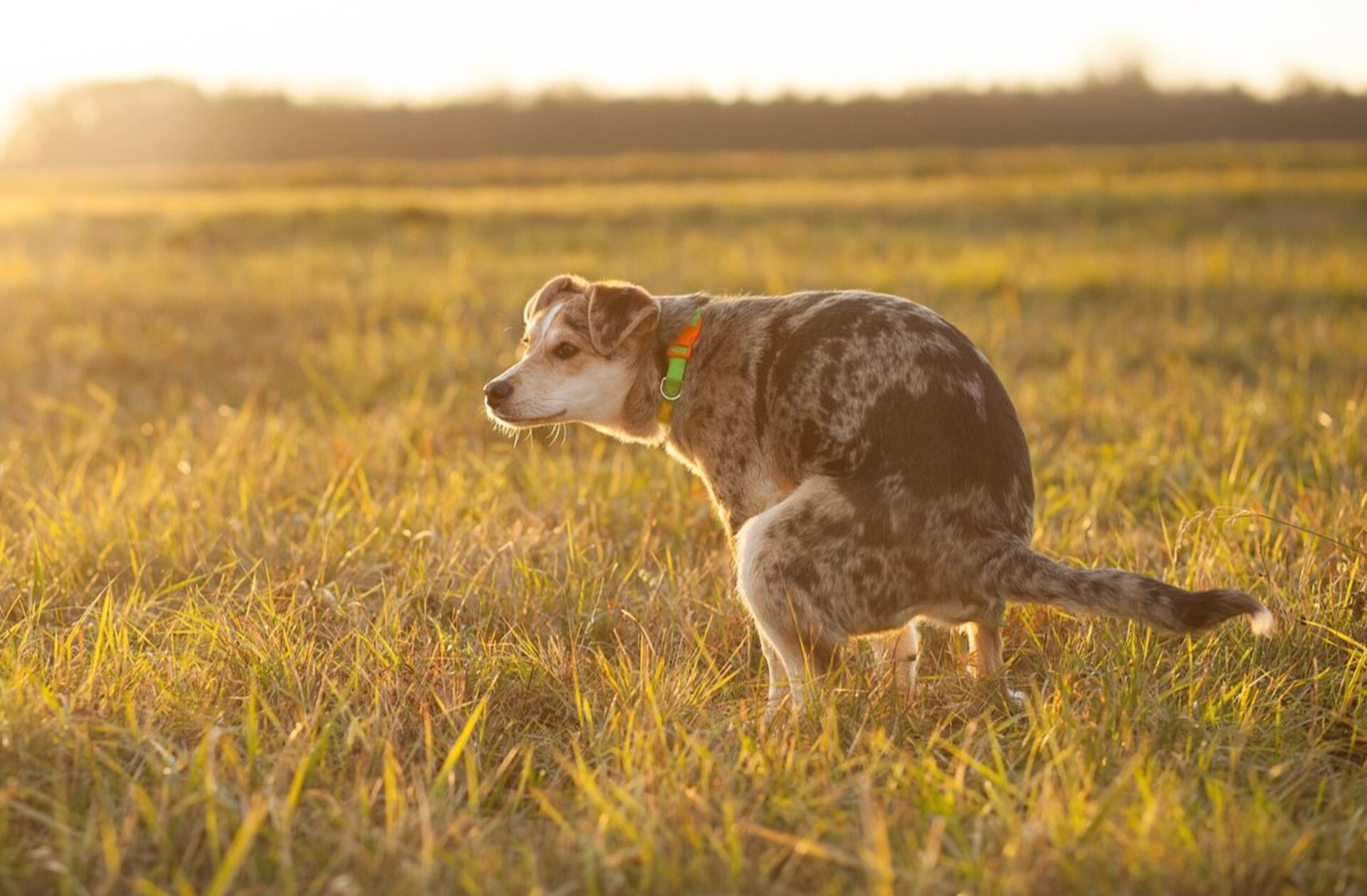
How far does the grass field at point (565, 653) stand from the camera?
2.83 m

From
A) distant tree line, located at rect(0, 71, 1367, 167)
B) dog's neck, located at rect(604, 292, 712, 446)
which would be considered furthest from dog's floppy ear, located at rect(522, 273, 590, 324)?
distant tree line, located at rect(0, 71, 1367, 167)

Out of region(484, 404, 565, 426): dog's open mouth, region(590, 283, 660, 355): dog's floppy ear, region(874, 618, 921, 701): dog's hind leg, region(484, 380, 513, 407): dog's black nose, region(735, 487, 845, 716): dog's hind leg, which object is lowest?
region(874, 618, 921, 701): dog's hind leg

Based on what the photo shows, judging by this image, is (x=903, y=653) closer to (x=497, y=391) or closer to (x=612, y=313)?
(x=612, y=313)

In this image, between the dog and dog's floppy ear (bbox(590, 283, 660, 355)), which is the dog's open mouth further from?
the dog

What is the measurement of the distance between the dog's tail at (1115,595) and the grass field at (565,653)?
0.99 ft

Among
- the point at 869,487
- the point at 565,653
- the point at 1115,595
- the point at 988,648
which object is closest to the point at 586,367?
the point at 565,653

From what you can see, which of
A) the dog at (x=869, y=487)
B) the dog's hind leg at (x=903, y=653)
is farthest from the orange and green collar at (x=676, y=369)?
the dog's hind leg at (x=903, y=653)

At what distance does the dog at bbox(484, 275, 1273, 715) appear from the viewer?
143 inches

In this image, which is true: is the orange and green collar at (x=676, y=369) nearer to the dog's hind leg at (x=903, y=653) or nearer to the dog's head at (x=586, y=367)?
the dog's head at (x=586, y=367)

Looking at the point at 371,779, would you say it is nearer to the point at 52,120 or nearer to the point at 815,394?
the point at 815,394

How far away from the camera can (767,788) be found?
3102 mm

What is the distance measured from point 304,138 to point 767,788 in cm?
4969

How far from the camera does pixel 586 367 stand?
4535 mm

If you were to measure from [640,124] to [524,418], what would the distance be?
4424 centimetres
